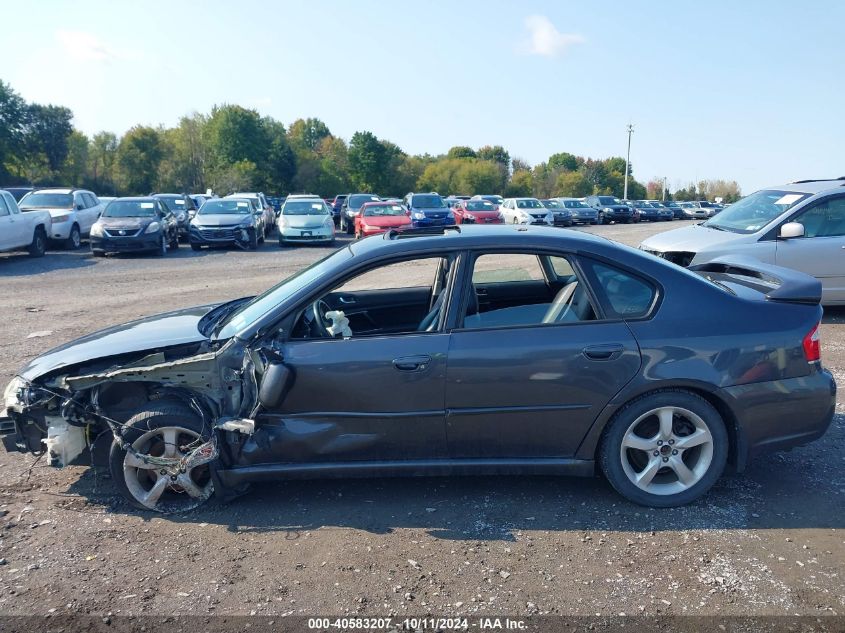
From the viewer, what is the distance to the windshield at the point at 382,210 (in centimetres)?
2306

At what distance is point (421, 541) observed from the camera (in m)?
3.53

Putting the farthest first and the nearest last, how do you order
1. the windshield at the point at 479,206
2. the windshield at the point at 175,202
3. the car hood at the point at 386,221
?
the windshield at the point at 479,206 < the windshield at the point at 175,202 < the car hood at the point at 386,221

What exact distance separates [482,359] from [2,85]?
59599mm

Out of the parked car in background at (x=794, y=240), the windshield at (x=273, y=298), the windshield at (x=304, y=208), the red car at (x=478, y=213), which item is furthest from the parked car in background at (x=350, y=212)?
the windshield at (x=273, y=298)

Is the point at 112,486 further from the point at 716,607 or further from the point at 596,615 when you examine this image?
the point at 716,607

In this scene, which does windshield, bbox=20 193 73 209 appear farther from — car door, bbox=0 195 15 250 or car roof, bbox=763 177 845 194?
car roof, bbox=763 177 845 194

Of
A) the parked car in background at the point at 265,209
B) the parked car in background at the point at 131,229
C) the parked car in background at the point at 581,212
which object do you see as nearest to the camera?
the parked car in background at the point at 131,229

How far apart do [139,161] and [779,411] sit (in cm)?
6415

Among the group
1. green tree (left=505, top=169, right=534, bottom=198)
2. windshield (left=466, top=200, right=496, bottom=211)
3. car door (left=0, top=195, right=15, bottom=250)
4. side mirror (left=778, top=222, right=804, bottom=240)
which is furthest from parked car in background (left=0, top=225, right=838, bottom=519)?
Result: green tree (left=505, top=169, right=534, bottom=198)

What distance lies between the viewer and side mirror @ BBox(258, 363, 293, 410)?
143 inches

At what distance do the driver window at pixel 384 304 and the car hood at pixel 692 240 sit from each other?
15.2 ft

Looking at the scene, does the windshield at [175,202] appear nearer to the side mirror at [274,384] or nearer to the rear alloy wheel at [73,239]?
the rear alloy wheel at [73,239]

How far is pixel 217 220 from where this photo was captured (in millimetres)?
19219

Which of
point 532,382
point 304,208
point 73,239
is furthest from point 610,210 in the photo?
point 532,382
